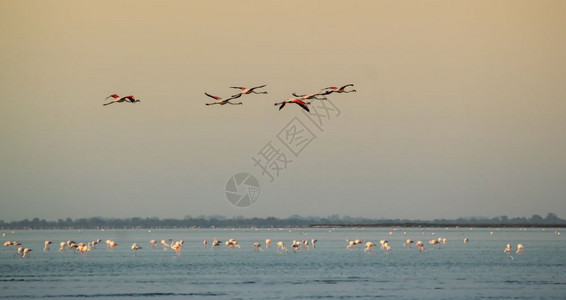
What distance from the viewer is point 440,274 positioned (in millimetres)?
54031

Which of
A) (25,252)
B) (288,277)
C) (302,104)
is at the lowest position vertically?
(288,277)

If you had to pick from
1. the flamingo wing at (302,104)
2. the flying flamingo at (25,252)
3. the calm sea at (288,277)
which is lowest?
the calm sea at (288,277)

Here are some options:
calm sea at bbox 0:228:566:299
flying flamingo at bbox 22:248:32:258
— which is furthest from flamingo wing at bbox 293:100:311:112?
flying flamingo at bbox 22:248:32:258

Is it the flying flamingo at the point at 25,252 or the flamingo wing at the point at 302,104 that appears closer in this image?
the flamingo wing at the point at 302,104

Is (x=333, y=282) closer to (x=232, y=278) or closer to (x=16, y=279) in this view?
(x=232, y=278)

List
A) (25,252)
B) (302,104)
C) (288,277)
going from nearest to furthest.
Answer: (302,104), (288,277), (25,252)

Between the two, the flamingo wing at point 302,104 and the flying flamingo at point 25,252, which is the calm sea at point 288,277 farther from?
the flamingo wing at point 302,104

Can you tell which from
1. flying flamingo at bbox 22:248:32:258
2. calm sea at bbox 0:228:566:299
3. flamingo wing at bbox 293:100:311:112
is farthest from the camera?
flying flamingo at bbox 22:248:32:258

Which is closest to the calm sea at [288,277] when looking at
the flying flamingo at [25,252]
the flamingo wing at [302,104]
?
the flying flamingo at [25,252]

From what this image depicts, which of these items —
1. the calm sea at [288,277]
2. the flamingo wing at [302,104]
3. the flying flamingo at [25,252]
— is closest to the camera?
the flamingo wing at [302,104]

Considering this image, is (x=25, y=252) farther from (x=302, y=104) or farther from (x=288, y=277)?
(x=302, y=104)

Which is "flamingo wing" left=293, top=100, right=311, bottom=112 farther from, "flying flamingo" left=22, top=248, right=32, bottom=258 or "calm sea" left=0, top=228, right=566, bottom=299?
"flying flamingo" left=22, top=248, right=32, bottom=258

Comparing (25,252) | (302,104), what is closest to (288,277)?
(302,104)

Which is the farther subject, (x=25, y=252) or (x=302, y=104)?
(x=25, y=252)
